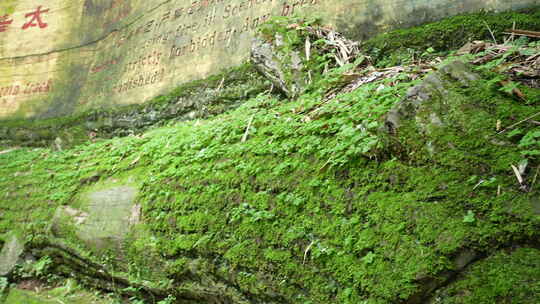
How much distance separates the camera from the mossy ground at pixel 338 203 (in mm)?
2281

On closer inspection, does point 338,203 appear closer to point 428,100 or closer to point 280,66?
point 428,100

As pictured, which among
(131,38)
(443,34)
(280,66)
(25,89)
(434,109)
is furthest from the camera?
(25,89)

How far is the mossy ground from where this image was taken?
7.48 ft

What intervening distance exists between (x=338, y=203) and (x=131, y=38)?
260 inches

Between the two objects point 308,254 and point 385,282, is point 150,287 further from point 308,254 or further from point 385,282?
point 385,282

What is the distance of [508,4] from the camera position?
13.9 feet

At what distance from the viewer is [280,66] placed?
5238mm

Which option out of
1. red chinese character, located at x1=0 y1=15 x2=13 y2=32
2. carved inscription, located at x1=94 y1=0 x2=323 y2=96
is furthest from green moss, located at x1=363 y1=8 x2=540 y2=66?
red chinese character, located at x1=0 y1=15 x2=13 y2=32

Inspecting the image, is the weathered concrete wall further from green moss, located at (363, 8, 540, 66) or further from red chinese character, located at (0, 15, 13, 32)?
green moss, located at (363, 8, 540, 66)

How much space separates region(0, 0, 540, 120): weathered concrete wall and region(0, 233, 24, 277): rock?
3.01m

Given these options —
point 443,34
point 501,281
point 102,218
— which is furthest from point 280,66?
point 501,281

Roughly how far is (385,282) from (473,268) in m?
0.46

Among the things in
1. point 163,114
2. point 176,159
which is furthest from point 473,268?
point 163,114

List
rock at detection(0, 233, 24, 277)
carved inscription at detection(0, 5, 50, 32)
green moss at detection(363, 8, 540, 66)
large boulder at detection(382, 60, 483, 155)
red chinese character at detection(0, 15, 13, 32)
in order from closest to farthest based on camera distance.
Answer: large boulder at detection(382, 60, 483, 155), green moss at detection(363, 8, 540, 66), rock at detection(0, 233, 24, 277), carved inscription at detection(0, 5, 50, 32), red chinese character at detection(0, 15, 13, 32)
